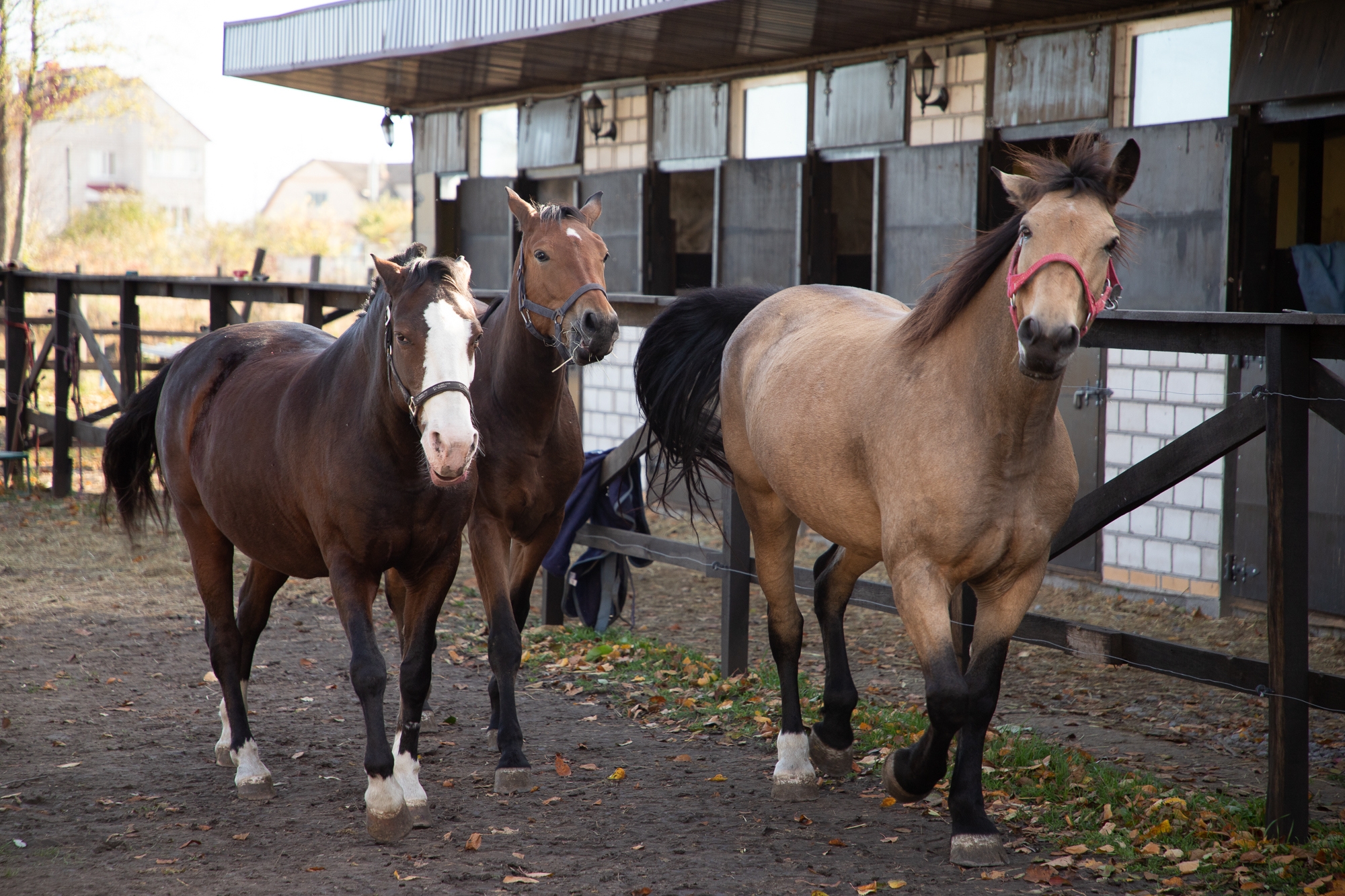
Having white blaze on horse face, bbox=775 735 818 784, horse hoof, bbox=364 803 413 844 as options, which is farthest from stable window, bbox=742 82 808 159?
horse hoof, bbox=364 803 413 844

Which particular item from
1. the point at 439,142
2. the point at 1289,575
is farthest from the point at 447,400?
the point at 439,142

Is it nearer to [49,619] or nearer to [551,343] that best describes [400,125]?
[49,619]

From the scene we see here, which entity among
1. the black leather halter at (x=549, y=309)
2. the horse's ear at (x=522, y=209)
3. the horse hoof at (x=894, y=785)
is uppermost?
the horse's ear at (x=522, y=209)

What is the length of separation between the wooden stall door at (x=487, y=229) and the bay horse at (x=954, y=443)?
29.8 feet

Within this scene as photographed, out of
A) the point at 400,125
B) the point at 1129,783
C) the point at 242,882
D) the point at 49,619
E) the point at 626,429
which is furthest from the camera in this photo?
the point at 400,125

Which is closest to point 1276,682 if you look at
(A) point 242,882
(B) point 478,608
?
(A) point 242,882

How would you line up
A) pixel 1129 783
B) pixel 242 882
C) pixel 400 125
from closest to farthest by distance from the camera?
pixel 242 882
pixel 1129 783
pixel 400 125

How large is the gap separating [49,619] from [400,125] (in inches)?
369

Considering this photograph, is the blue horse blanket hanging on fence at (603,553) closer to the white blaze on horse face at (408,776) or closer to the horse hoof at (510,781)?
the horse hoof at (510,781)

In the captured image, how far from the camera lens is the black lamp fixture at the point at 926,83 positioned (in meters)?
8.51

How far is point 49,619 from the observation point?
21.8 ft

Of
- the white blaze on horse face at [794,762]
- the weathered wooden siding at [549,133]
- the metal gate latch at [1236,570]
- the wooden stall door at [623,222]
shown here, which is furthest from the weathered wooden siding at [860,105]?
the white blaze on horse face at [794,762]

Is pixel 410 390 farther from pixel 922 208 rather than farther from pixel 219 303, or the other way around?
pixel 219 303

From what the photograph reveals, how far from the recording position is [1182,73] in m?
7.16
